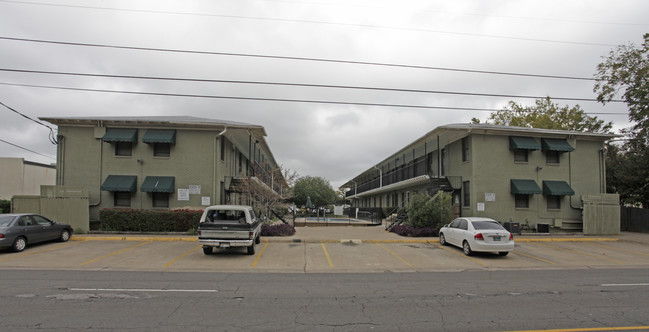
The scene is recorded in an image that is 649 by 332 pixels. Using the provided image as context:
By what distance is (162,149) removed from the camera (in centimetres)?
2083

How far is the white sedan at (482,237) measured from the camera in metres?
13.4

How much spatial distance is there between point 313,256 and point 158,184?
10992 mm

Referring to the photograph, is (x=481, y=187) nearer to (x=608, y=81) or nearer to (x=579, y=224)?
(x=579, y=224)

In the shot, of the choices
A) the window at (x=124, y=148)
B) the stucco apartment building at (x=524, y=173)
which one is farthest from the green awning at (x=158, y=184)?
the stucco apartment building at (x=524, y=173)

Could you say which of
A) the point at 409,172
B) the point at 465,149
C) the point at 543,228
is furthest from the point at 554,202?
Result: the point at 409,172

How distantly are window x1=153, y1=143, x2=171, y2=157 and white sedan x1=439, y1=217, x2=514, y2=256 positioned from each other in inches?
620

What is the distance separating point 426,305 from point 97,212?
19.8m

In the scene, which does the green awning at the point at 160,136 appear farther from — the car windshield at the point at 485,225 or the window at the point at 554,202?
the window at the point at 554,202

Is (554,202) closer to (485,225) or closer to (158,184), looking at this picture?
(485,225)

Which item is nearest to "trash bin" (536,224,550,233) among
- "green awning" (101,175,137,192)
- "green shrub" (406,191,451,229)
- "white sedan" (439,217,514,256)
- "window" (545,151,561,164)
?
"window" (545,151,561,164)

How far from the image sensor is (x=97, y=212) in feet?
66.7

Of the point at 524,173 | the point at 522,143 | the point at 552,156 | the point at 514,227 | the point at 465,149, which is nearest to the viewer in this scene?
the point at 514,227

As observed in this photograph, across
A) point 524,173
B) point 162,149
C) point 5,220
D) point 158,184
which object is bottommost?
point 5,220

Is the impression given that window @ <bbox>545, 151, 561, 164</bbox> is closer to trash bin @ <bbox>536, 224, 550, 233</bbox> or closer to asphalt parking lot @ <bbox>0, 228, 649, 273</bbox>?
trash bin @ <bbox>536, 224, 550, 233</bbox>
